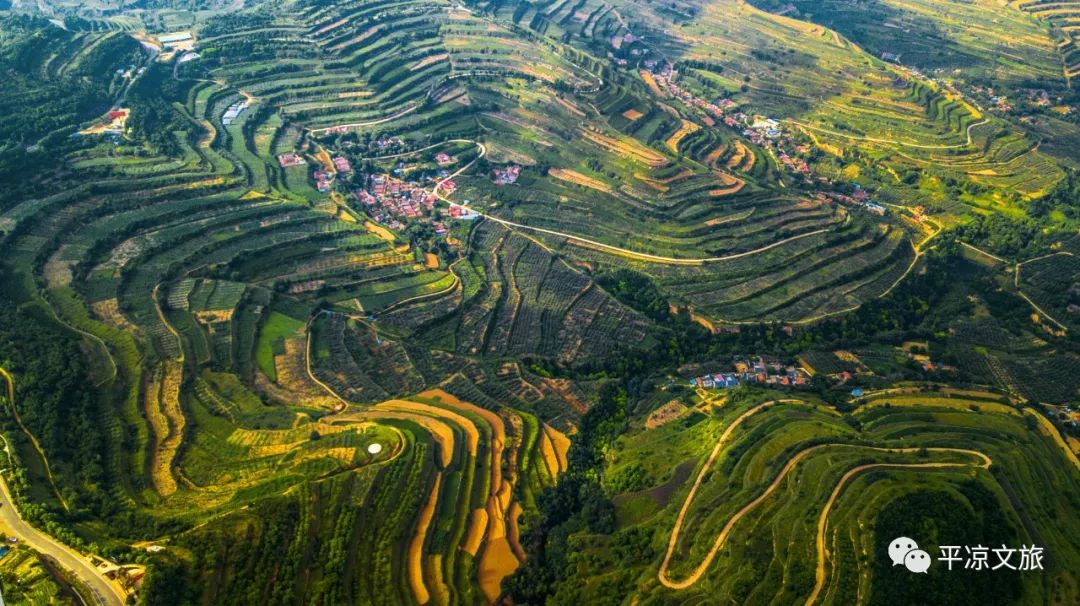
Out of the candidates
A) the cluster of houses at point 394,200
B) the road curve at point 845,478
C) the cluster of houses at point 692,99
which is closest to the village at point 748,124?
the cluster of houses at point 692,99

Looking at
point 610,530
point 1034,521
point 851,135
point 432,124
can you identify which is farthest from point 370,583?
point 851,135

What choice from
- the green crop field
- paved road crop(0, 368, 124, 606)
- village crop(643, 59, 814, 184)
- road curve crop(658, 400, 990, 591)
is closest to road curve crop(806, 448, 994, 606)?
road curve crop(658, 400, 990, 591)

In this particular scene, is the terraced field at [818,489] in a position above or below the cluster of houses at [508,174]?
below

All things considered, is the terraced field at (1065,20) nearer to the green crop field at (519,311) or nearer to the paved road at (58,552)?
the green crop field at (519,311)

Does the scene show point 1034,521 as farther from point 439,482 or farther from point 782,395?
point 439,482

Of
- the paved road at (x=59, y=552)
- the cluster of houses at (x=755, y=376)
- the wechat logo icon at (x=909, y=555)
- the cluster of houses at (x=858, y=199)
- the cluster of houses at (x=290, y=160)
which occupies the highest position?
the cluster of houses at (x=290, y=160)

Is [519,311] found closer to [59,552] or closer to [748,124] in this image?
[59,552]
